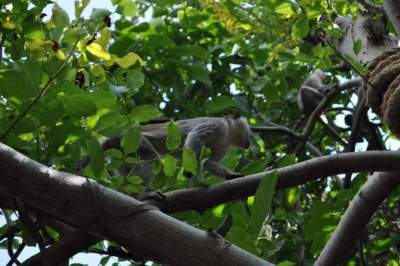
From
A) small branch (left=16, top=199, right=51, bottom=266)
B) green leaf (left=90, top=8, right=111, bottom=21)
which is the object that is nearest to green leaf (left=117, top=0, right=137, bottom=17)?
green leaf (left=90, top=8, right=111, bottom=21)

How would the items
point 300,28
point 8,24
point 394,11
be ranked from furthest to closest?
1. point 300,28
2. point 394,11
3. point 8,24

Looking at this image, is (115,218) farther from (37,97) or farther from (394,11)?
(394,11)

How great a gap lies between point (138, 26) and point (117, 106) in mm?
1769

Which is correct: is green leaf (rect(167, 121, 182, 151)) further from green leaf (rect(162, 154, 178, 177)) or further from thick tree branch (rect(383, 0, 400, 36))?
thick tree branch (rect(383, 0, 400, 36))

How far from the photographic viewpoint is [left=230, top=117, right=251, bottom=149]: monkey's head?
237 inches

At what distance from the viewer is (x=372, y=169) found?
282cm

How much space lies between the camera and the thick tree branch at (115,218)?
1.93 metres

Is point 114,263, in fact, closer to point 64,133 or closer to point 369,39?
point 64,133

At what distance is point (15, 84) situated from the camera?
8.10 ft

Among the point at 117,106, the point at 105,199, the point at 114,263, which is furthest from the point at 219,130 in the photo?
the point at 105,199

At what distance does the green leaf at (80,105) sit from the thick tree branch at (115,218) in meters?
0.51

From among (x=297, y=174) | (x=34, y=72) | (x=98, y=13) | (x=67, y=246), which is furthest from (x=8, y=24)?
(x=297, y=174)

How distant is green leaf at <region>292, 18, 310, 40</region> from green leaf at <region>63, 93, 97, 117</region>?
158 cm

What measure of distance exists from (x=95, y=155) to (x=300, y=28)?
1657mm
